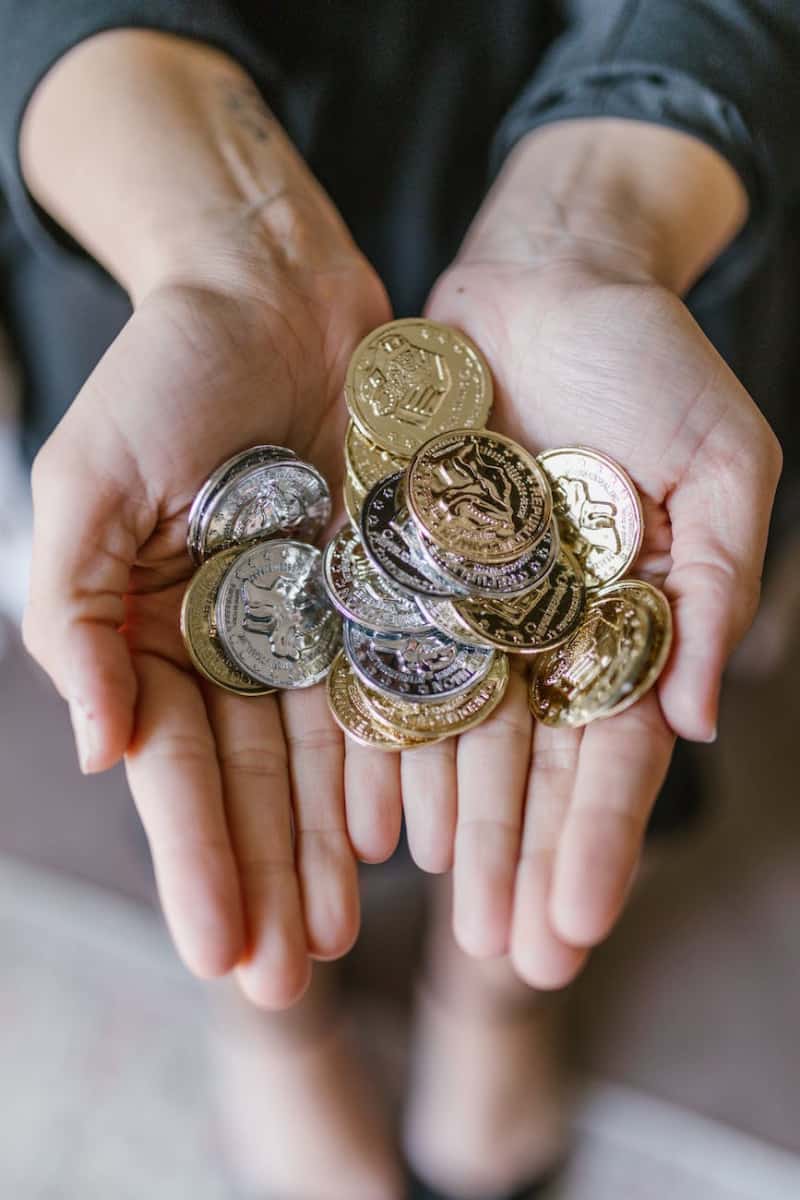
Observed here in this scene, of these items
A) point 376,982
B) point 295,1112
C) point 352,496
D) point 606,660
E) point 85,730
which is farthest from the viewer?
point 376,982

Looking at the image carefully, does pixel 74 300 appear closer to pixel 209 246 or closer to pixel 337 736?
pixel 209 246

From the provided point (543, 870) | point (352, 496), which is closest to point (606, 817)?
point (543, 870)

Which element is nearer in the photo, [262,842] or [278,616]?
[262,842]

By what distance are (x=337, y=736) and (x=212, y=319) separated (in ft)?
1.31

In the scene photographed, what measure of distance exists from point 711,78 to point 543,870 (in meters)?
0.84

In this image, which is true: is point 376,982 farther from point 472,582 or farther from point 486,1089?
point 472,582

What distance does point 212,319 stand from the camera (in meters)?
0.94

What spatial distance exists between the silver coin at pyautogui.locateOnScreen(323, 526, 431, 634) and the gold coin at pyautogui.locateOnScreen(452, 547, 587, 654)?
0.17 feet

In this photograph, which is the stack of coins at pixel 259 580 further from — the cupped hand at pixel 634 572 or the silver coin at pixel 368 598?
the cupped hand at pixel 634 572

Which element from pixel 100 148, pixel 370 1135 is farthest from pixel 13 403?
pixel 370 1135

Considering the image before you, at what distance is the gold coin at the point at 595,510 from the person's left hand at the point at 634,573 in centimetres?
2

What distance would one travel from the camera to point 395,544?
0.94m

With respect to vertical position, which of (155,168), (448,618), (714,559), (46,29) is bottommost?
(448,618)

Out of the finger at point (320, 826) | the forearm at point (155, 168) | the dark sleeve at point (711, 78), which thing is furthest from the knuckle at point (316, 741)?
the dark sleeve at point (711, 78)
